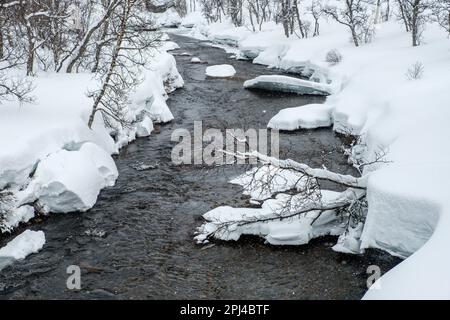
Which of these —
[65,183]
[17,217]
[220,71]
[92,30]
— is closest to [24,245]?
[17,217]

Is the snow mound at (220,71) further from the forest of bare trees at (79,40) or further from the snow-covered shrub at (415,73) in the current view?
the snow-covered shrub at (415,73)

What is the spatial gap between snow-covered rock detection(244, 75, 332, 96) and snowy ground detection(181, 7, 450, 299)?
73 centimetres

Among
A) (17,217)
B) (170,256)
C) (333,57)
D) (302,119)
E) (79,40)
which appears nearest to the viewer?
(170,256)

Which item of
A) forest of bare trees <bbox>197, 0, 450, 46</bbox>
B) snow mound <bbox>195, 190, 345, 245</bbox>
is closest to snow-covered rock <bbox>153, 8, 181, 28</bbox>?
forest of bare trees <bbox>197, 0, 450, 46</bbox>

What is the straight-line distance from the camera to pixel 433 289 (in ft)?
21.2

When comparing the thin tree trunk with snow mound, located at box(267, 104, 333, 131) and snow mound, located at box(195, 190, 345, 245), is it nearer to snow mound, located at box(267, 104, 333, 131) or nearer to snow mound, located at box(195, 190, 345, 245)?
snow mound, located at box(267, 104, 333, 131)

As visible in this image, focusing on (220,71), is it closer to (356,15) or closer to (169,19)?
(356,15)

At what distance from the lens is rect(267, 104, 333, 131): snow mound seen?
18.2m

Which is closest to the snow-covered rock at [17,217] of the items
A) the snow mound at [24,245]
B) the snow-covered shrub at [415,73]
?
the snow mound at [24,245]

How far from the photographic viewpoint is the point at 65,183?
1187 centimetres

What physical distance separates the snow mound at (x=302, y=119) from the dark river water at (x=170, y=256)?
3.12 metres

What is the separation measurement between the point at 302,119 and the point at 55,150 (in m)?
9.75
